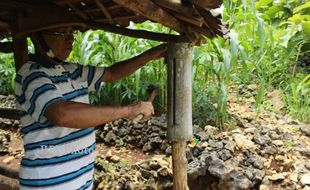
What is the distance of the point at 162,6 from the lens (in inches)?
73.4

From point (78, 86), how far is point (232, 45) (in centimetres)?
192

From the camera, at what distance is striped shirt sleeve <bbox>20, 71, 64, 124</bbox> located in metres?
1.48

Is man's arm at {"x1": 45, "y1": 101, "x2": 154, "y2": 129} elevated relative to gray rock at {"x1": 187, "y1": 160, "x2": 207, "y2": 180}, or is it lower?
elevated

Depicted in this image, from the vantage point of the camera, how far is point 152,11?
1.81 meters

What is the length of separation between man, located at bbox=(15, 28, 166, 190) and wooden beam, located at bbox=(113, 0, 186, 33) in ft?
1.03

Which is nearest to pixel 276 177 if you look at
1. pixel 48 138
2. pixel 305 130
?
pixel 305 130

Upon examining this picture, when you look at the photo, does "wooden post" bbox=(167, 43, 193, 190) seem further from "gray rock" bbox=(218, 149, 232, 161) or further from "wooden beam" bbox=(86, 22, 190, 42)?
"gray rock" bbox=(218, 149, 232, 161)

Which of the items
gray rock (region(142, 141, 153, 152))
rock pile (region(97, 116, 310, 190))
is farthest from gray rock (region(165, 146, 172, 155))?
gray rock (region(142, 141, 153, 152))

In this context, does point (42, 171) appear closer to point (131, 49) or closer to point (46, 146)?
point (46, 146)

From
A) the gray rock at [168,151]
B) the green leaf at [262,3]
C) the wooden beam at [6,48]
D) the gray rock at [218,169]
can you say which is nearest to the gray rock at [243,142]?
the gray rock at [218,169]

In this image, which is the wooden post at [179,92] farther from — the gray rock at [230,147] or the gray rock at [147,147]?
the gray rock at [147,147]

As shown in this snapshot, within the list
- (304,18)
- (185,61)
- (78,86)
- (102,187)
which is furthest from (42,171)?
(304,18)

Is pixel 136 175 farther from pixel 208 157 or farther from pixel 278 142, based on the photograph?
pixel 278 142

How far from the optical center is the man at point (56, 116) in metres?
1.45
